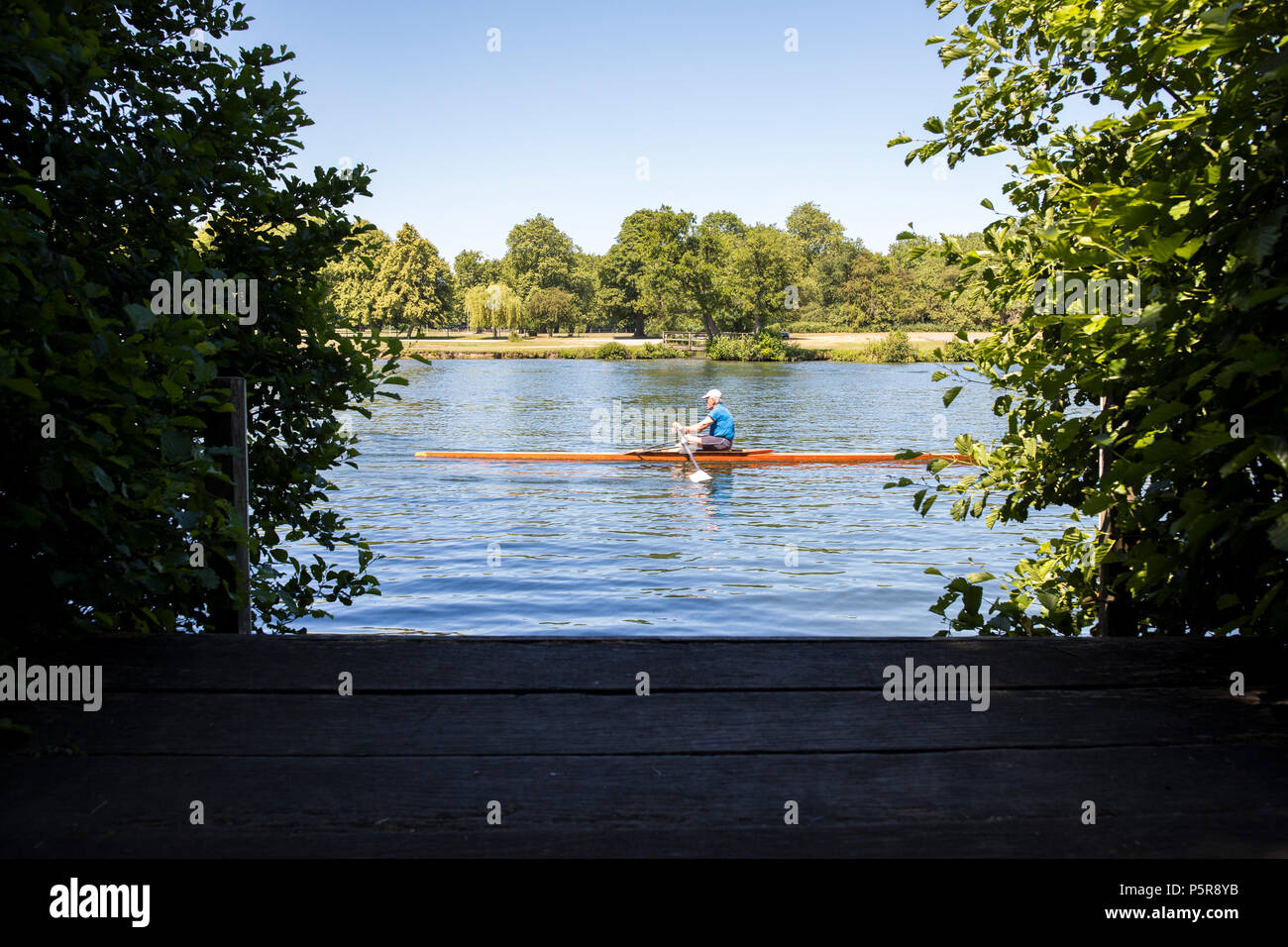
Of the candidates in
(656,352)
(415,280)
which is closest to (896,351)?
(656,352)

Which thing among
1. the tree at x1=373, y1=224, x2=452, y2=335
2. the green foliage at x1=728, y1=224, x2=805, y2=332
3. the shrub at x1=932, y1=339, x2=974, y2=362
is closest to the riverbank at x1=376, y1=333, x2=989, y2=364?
the green foliage at x1=728, y1=224, x2=805, y2=332

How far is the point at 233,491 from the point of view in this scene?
11.5ft

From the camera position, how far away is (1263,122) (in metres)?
2.43

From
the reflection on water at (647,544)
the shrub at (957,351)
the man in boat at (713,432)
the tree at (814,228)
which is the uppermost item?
the tree at (814,228)

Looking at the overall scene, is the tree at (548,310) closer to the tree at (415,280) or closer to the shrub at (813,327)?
the tree at (415,280)

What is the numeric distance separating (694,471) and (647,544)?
18.2 feet

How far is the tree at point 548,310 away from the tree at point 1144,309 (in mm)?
101079

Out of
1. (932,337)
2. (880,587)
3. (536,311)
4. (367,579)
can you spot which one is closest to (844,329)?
(932,337)

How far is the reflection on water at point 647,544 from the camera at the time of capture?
376 inches

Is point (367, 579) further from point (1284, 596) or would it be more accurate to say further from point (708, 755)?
point (1284, 596)

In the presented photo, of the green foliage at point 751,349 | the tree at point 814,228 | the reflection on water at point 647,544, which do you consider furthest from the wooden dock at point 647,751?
the tree at point 814,228

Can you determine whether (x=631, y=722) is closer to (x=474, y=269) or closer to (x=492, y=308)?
(x=492, y=308)

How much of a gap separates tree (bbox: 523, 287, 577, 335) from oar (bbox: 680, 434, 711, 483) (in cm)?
8692
